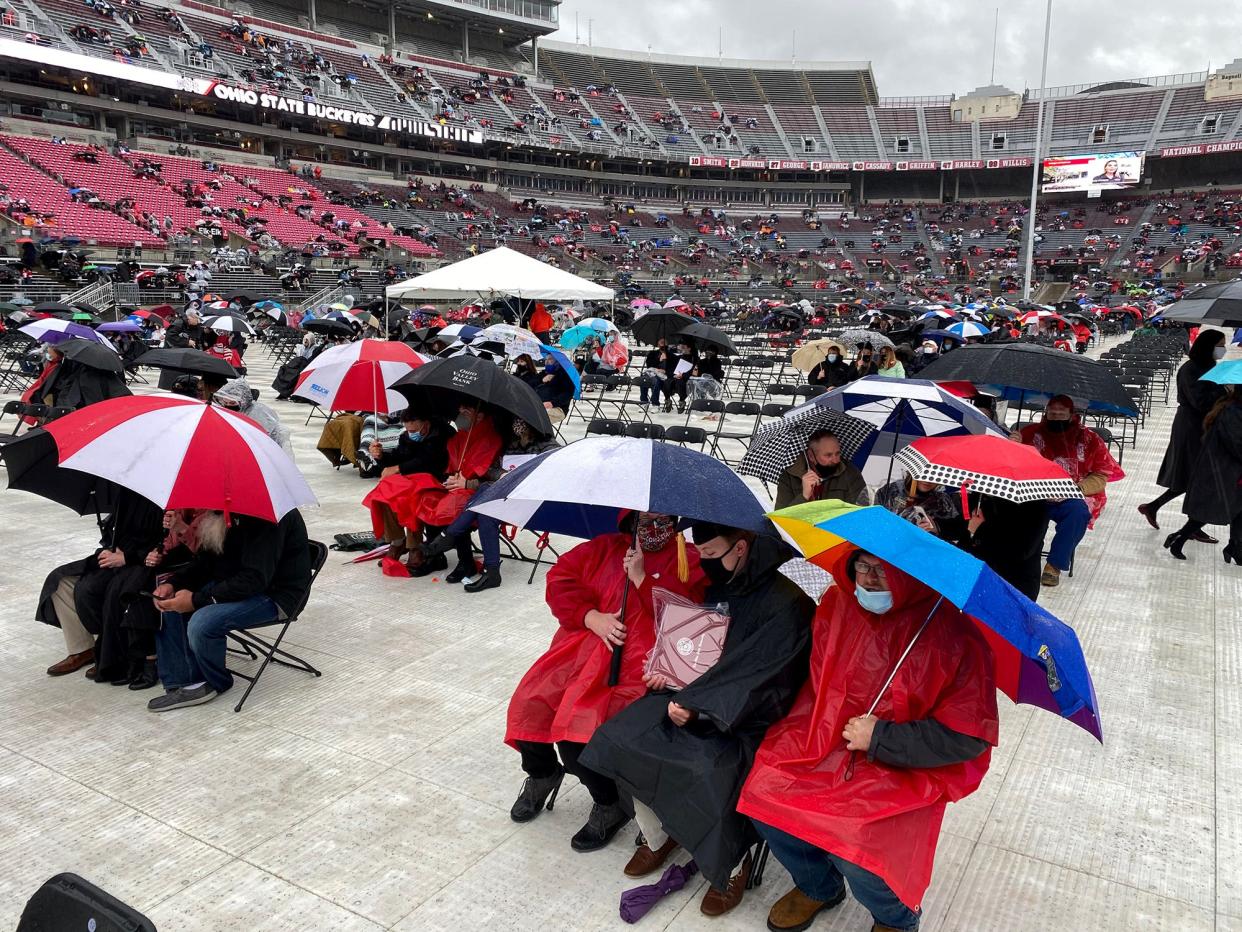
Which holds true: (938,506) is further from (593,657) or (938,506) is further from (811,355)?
(811,355)

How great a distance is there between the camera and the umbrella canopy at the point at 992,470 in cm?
339

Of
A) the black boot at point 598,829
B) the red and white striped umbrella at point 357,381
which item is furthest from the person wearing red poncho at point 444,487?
the black boot at point 598,829

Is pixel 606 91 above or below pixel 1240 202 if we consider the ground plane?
above

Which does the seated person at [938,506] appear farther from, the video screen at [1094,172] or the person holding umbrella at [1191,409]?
the video screen at [1094,172]

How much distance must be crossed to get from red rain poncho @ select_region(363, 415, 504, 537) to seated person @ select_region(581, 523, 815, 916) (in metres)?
3.27

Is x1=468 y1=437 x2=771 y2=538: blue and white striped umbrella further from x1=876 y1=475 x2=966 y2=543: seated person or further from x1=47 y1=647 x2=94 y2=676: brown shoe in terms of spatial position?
x1=47 y1=647 x2=94 y2=676: brown shoe

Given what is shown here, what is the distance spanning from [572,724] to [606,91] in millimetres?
69762

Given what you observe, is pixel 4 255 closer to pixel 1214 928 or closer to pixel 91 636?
pixel 91 636

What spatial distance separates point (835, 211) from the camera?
2589 inches

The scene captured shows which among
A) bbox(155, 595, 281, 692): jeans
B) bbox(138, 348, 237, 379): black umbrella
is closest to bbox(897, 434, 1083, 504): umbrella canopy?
bbox(155, 595, 281, 692): jeans

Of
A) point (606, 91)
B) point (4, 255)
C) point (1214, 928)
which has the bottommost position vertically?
point (1214, 928)

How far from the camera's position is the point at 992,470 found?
3.43 meters

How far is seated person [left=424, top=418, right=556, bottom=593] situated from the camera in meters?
5.96

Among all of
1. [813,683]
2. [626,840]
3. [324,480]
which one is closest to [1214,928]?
[813,683]
